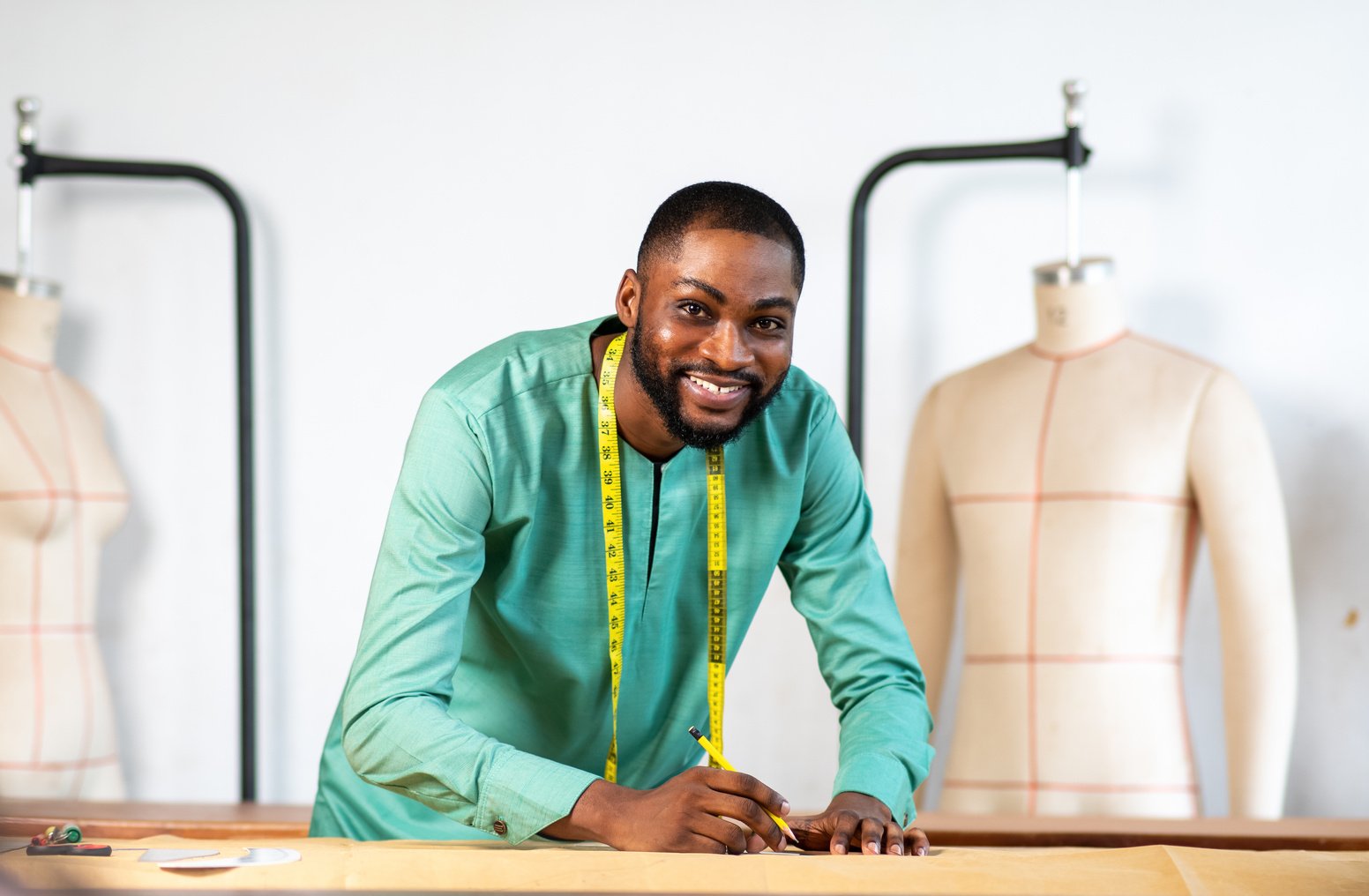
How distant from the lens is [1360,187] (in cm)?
298

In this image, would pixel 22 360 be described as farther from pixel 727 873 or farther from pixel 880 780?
pixel 727 873

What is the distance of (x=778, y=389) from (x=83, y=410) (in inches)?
78.1

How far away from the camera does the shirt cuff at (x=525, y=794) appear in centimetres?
146

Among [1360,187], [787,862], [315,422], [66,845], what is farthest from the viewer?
[315,422]

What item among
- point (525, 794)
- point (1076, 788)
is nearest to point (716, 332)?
point (525, 794)

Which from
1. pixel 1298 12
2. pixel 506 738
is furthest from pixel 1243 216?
pixel 506 738

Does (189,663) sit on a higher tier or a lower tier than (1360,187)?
lower

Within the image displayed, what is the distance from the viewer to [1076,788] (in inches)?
102

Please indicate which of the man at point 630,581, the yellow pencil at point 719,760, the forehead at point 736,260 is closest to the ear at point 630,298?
the man at point 630,581

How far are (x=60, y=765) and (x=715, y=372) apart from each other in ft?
6.60

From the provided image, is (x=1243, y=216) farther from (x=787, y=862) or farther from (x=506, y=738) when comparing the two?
(x=787, y=862)

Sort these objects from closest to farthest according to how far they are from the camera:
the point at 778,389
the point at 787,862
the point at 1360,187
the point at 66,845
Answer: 1. the point at 787,862
2. the point at 66,845
3. the point at 778,389
4. the point at 1360,187

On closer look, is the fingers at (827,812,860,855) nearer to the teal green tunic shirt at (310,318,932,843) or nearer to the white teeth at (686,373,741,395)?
the teal green tunic shirt at (310,318,932,843)

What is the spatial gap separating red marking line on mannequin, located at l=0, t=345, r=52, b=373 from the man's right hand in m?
2.04
